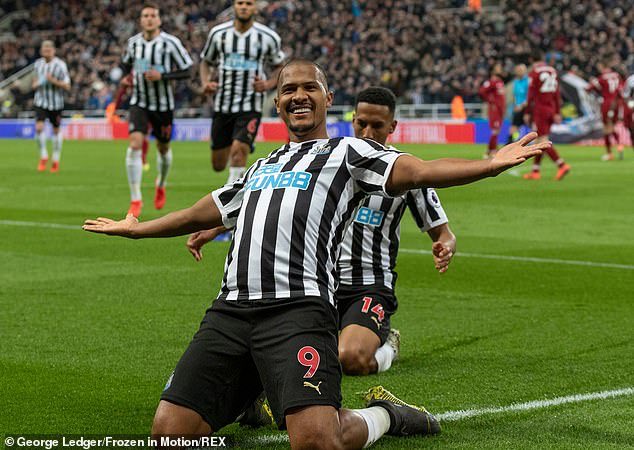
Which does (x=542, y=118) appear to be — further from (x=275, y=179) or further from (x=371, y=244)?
(x=275, y=179)

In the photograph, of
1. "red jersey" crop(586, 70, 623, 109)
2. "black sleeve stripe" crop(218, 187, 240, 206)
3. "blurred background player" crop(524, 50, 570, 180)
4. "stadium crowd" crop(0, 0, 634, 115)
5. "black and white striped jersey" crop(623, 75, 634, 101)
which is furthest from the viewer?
"stadium crowd" crop(0, 0, 634, 115)

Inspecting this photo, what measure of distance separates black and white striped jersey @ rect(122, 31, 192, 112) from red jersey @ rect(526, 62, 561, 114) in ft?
31.2

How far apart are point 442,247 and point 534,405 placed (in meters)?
0.90

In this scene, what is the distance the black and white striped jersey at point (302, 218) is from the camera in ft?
15.5

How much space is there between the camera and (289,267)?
4.72 m

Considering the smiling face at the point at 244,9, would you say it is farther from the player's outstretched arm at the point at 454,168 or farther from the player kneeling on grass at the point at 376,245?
the player's outstretched arm at the point at 454,168

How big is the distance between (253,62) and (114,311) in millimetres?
5827

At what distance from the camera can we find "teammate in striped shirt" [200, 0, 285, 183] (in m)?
12.8

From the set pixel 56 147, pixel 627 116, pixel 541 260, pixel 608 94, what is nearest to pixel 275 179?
pixel 541 260

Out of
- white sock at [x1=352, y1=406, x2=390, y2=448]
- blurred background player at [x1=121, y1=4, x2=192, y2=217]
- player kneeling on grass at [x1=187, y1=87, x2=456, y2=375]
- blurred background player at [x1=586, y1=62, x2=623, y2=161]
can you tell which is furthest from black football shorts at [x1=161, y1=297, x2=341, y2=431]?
blurred background player at [x1=586, y1=62, x2=623, y2=161]

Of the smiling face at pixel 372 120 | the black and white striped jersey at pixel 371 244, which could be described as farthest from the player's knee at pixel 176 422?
the smiling face at pixel 372 120

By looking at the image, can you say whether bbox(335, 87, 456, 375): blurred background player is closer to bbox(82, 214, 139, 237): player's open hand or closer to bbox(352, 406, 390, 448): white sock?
bbox(352, 406, 390, 448): white sock

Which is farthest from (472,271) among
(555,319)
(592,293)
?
(555,319)

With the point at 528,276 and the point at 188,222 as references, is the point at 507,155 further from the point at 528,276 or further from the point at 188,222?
the point at 528,276
